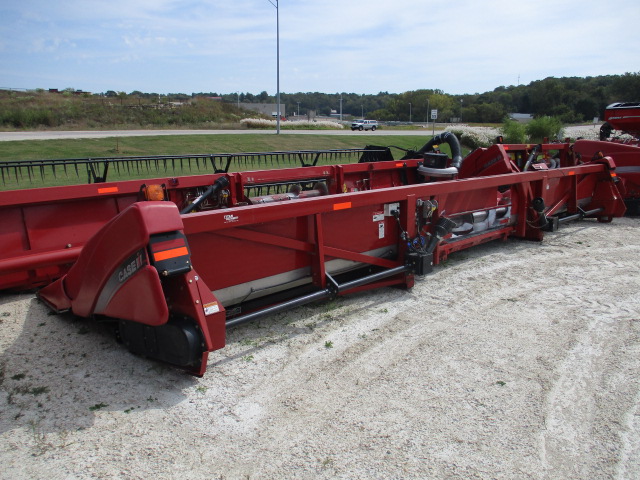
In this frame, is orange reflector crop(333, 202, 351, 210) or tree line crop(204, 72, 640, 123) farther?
tree line crop(204, 72, 640, 123)

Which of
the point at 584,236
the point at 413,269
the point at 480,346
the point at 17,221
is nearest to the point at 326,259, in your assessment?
the point at 413,269

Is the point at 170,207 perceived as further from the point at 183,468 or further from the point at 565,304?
the point at 565,304

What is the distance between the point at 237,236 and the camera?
11.6 ft

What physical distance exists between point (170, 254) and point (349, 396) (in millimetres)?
1315

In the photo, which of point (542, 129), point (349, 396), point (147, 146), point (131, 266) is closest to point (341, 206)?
point (349, 396)

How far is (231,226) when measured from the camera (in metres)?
3.40

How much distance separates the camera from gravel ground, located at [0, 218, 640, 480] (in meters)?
2.40

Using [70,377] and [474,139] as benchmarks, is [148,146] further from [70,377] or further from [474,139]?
[70,377]

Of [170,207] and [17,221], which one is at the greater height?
[170,207]

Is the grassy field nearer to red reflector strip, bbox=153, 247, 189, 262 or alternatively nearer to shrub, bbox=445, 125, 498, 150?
shrub, bbox=445, 125, 498, 150

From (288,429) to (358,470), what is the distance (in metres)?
0.47

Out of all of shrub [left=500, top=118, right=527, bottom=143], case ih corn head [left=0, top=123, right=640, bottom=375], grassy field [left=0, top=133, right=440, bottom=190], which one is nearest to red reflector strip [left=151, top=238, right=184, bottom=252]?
case ih corn head [left=0, top=123, right=640, bottom=375]

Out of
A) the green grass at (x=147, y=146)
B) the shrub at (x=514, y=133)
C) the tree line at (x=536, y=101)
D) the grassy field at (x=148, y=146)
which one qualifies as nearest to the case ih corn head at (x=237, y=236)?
the grassy field at (x=148, y=146)

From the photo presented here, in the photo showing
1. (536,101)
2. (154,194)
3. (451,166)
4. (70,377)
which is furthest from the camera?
(536,101)
